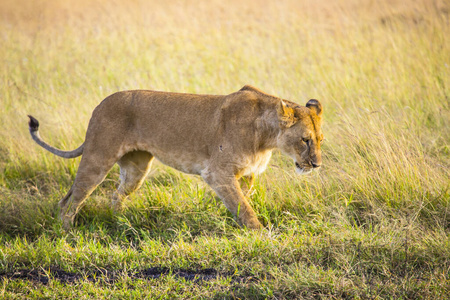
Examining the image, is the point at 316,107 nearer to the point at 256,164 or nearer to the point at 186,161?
the point at 256,164

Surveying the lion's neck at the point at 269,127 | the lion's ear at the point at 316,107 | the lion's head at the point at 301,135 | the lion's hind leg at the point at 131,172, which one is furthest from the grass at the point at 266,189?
the lion's ear at the point at 316,107

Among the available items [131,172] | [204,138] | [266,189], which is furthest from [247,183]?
[131,172]

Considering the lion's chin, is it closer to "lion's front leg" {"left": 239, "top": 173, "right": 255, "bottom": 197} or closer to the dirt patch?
"lion's front leg" {"left": 239, "top": 173, "right": 255, "bottom": 197}

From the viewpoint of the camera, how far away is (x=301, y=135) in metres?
3.95

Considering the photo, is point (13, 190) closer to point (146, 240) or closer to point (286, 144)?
point (146, 240)

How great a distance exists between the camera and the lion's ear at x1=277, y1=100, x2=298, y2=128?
389 cm

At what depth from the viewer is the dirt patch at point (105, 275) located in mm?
3369

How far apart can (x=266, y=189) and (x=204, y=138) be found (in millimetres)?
775

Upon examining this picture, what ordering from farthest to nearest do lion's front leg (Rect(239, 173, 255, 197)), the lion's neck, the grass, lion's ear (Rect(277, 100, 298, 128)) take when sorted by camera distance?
lion's front leg (Rect(239, 173, 255, 197))
the lion's neck
lion's ear (Rect(277, 100, 298, 128))
the grass

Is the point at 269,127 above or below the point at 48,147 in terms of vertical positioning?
above

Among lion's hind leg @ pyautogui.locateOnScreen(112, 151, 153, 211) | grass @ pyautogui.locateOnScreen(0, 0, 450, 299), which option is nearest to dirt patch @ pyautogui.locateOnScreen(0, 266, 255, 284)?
grass @ pyautogui.locateOnScreen(0, 0, 450, 299)

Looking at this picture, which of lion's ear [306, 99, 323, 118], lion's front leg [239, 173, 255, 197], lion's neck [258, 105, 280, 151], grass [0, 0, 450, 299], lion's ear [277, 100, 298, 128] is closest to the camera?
grass [0, 0, 450, 299]

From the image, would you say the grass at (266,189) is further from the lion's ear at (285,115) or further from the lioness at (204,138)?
the lion's ear at (285,115)

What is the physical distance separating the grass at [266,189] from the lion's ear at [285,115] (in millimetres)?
688
